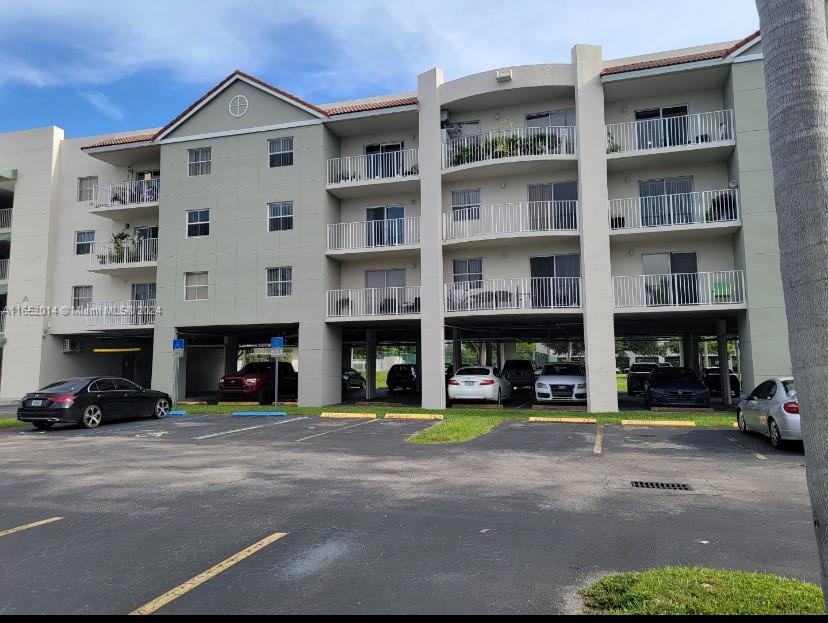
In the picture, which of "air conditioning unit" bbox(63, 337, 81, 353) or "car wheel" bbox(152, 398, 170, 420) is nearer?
"car wheel" bbox(152, 398, 170, 420)

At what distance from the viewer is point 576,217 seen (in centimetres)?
2089

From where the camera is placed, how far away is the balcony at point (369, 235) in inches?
888

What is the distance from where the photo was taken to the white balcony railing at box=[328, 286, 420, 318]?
22.3 m

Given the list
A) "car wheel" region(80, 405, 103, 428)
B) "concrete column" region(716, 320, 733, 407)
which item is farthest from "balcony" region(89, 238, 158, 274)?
"concrete column" region(716, 320, 733, 407)

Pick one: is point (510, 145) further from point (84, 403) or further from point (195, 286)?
point (84, 403)

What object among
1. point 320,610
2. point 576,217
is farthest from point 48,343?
point 320,610

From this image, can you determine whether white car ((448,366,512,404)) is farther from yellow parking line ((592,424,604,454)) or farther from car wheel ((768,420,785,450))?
car wheel ((768,420,785,450))

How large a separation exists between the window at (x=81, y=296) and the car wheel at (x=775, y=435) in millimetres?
27764

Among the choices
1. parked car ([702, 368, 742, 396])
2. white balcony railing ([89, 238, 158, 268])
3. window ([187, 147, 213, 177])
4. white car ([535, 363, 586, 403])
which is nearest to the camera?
white car ([535, 363, 586, 403])

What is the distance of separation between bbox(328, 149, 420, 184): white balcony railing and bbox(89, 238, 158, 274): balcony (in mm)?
9291

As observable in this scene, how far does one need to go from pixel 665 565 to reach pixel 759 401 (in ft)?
30.4

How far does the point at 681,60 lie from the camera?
19.5 metres

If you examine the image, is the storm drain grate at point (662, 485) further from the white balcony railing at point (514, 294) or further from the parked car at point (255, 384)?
the parked car at point (255, 384)

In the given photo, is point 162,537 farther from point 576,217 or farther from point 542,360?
point 542,360
